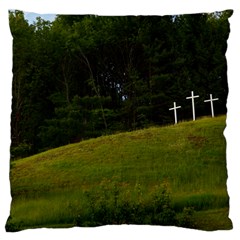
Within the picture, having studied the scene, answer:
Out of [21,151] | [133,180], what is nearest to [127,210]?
[133,180]

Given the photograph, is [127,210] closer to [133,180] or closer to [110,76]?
[133,180]

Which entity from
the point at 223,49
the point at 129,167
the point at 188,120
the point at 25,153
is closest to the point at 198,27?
the point at 223,49

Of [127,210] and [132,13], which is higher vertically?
[132,13]

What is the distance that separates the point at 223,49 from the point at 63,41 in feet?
2.83

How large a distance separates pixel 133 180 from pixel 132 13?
2.94 ft

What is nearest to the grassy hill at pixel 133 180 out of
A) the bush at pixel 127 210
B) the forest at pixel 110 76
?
the bush at pixel 127 210

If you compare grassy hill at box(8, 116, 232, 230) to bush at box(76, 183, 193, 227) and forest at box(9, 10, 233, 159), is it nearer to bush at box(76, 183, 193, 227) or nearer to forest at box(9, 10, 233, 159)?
bush at box(76, 183, 193, 227)

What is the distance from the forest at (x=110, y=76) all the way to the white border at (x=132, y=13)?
0.04 m

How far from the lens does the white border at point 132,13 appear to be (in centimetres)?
410

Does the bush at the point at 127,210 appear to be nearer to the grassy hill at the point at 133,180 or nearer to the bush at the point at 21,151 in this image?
the grassy hill at the point at 133,180

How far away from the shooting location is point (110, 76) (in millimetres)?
4297

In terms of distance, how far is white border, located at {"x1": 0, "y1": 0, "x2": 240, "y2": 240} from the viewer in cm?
410

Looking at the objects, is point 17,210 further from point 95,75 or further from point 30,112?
point 95,75

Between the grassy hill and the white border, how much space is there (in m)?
0.05
